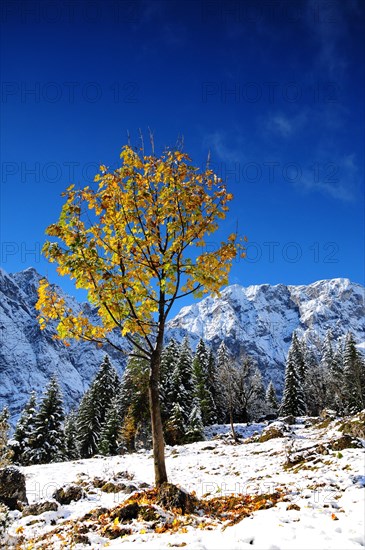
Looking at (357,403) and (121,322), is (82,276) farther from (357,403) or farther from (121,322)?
(357,403)

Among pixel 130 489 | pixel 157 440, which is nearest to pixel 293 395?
pixel 130 489

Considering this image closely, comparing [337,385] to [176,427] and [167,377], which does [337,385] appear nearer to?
[167,377]

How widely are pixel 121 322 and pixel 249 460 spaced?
1515 cm

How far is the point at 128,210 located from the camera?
7285 millimetres

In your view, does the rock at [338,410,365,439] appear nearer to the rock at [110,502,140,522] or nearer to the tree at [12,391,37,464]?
the rock at [110,502,140,522]

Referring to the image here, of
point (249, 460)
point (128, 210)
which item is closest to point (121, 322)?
point (128, 210)

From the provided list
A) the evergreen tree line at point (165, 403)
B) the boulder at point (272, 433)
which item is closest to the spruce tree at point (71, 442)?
the evergreen tree line at point (165, 403)

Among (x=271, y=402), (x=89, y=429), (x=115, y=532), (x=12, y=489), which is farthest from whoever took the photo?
(x=271, y=402)

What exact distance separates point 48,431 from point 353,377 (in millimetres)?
38118

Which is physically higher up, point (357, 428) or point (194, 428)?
point (357, 428)

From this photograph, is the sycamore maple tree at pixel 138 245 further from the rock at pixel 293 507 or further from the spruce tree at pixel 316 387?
the spruce tree at pixel 316 387

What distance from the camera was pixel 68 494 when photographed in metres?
10.5

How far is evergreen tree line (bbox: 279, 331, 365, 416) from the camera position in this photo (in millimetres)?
47906

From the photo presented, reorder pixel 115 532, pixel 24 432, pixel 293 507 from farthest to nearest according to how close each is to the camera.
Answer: pixel 24 432 → pixel 293 507 → pixel 115 532
